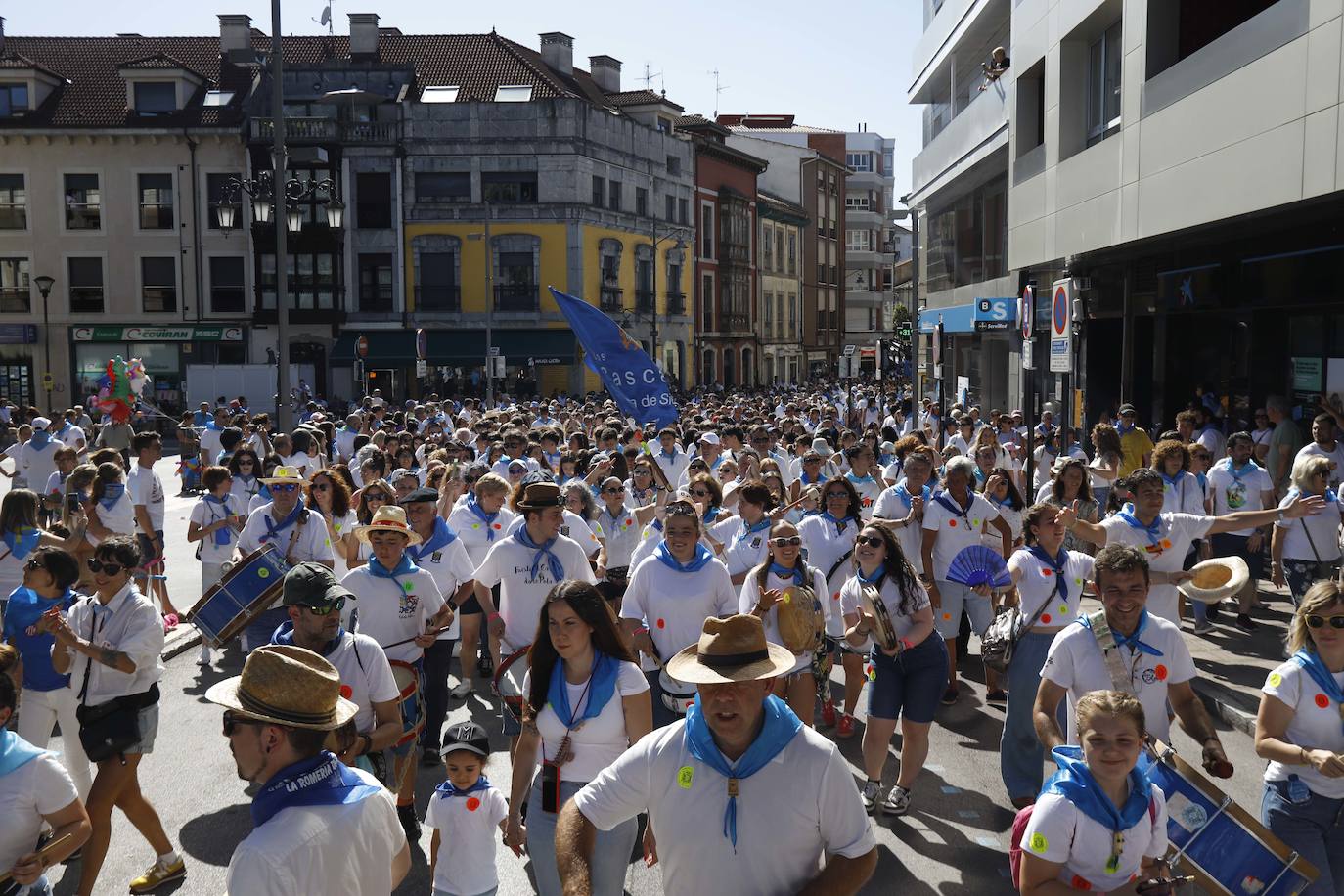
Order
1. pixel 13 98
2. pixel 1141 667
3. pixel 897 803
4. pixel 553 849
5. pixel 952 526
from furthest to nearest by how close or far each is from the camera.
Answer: pixel 13 98
pixel 952 526
pixel 897 803
pixel 1141 667
pixel 553 849

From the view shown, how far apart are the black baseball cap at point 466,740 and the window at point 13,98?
50.7m

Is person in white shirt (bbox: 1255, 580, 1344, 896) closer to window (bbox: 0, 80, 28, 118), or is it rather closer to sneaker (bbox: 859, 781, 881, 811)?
sneaker (bbox: 859, 781, 881, 811)

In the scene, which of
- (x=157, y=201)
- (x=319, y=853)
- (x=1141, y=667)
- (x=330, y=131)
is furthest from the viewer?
(x=157, y=201)

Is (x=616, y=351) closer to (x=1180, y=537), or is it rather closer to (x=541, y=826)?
(x=1180, y=537)

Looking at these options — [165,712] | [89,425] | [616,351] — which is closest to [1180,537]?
[165,712]

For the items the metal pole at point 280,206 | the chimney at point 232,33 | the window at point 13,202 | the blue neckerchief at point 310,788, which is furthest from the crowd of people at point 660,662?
the chimney at point 232,33

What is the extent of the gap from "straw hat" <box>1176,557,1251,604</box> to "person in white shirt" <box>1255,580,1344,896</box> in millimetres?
874

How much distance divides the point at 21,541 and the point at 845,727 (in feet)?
18.6

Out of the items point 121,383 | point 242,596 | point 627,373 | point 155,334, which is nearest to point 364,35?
point 155,334

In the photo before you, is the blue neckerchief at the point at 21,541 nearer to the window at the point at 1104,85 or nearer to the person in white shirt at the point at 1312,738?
the person in white shirt at the point at 1312,738

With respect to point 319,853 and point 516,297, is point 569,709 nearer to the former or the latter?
point 319,853

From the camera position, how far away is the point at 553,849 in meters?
5.00

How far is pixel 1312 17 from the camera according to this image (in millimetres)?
12133

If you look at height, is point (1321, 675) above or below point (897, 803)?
above
